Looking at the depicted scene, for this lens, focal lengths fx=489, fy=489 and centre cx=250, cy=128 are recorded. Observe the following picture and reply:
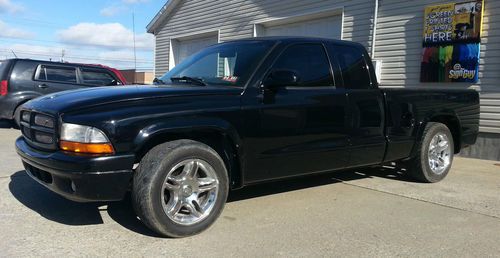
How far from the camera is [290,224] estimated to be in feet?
14.9

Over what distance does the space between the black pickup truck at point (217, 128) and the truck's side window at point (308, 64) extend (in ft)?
0.05

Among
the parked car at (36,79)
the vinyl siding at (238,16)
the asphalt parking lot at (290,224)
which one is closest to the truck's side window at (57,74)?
the parked car at (36,79)

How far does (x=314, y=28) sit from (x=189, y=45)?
654 centimetres

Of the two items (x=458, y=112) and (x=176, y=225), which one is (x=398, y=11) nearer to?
(x=458, y=112)

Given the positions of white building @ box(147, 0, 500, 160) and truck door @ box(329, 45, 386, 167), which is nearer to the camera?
truck door @ box(329, 45, 386, 167)

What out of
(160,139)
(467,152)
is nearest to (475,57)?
(467,152)

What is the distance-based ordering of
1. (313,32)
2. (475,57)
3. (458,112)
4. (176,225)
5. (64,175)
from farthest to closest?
1. (313,32)
2. (475,57)
3. (458,112)
4. (176,225)
5. (64,175)

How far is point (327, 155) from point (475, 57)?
5348mm

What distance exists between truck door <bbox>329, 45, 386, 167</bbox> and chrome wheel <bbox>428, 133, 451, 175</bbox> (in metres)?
1.18

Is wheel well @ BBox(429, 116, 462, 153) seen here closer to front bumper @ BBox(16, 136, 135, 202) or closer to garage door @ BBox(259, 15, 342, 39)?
front bumper @ BBox(16, 136, 135, 202)

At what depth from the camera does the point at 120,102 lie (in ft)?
12.8

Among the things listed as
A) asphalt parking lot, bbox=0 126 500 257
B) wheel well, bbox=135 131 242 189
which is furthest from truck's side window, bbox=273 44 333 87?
asphalt parking lot, bbox=0 126 500 257

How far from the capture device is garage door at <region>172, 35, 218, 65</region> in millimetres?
16625

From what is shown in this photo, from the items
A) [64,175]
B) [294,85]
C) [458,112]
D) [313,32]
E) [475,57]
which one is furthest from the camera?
[313,32]
